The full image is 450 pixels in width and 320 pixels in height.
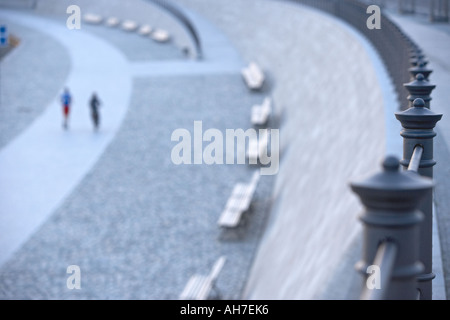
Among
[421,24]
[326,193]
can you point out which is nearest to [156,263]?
[326,193]

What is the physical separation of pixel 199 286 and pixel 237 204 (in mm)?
3520

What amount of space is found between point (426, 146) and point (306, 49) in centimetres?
1688

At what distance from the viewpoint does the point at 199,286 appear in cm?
1178

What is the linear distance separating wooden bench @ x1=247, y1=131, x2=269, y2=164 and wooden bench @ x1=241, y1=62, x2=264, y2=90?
4.87 meters

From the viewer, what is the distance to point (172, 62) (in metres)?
30.5

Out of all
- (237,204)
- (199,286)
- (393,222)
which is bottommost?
(237,204)

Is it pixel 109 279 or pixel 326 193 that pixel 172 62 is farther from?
pixel 326 193

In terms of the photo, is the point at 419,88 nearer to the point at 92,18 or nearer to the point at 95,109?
the point at 95,109

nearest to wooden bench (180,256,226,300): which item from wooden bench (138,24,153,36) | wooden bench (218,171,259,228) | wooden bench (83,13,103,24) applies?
wooden bench (218,171,259,228)

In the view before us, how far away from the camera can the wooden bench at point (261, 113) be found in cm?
2007

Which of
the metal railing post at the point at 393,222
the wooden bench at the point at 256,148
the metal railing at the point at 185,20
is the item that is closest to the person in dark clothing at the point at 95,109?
the wooden bench at the point at 256,148

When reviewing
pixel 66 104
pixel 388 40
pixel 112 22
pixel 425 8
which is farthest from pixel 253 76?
pixel 112 22

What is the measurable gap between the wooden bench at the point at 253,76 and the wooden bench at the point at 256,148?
4.87 metres

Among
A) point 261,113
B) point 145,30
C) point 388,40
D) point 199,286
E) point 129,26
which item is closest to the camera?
point 199,286
